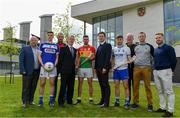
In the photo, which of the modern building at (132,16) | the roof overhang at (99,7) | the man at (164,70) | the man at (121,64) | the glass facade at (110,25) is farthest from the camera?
the glass facade at (110,25)

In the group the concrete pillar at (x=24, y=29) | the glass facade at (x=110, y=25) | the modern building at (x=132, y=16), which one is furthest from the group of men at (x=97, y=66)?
the concrete pillar at (x=24, y=29)

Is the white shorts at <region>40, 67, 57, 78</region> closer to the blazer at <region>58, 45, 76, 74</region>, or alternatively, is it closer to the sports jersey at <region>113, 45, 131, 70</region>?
the blazer at <region>58, 45, 76, 74</region>

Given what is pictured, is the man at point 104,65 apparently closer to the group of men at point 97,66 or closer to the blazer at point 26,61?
the group of men at point 97,66

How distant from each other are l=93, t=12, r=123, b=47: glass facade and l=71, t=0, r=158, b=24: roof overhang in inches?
27.9

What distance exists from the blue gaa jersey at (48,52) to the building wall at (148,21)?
75.8 feet

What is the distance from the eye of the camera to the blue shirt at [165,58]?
6.93 m

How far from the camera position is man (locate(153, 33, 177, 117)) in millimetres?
6906

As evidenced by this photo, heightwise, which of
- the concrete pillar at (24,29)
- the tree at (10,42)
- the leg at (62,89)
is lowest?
the leg at (62,89)

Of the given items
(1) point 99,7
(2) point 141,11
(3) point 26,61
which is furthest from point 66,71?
(1) point 99,7

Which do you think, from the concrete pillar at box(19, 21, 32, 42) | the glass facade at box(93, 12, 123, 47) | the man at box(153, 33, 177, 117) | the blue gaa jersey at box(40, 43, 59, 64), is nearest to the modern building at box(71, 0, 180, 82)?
the glass facade at box(93, 12, 123, 47)

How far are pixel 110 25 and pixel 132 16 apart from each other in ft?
9.51

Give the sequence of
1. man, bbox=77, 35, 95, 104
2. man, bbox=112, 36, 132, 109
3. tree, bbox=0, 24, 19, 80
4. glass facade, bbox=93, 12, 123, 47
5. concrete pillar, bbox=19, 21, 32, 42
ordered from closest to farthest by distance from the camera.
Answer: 1. man, bbox=112, 36, 132, 109
2. man, bbox=77, 35, 95, 104
3. tree, bbox=0, 24, 19, 80
4. glass facade, bbox=93, 12, 123, 47
5. concrete pillar, bbox=19, 21, 32, 42

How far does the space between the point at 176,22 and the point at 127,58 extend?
21118 millimetres

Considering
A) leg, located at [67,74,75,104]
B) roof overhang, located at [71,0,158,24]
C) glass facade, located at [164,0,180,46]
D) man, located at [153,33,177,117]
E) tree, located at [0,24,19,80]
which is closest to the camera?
man, located at [153,33,177,117]
